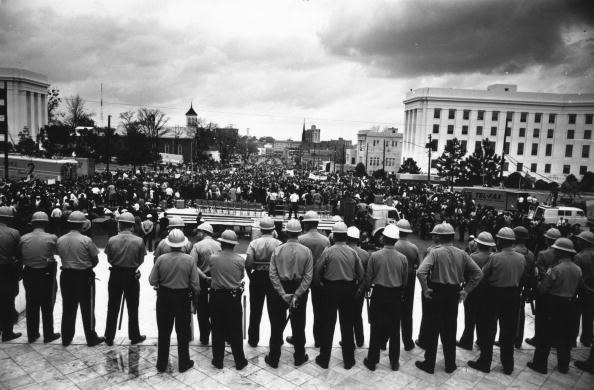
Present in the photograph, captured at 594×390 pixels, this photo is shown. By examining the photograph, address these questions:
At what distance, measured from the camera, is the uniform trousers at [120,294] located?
581 centimetres

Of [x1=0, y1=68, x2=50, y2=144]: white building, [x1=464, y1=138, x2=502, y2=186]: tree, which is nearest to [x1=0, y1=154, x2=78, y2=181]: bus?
[x1=464, y1=138, x2=502, y2=186]: tree

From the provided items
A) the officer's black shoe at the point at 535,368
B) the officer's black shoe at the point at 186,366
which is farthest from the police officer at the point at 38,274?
the officer's black shoe at the point at 535,368

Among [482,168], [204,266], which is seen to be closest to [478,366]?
[204,266]

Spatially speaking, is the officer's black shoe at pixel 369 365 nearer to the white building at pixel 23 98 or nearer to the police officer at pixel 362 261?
the police officer at pixel 362 261

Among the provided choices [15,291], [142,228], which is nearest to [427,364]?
[15,291]

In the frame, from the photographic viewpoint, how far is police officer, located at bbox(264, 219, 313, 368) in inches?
212

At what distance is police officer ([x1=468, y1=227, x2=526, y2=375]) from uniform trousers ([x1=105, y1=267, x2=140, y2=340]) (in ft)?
A: 16.8

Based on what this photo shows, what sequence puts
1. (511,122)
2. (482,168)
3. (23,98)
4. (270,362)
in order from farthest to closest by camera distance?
(23,98), (511,122), (482,168), (270,362)

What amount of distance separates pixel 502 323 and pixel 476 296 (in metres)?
Result: 0.56

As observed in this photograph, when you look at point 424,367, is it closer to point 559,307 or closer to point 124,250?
point 559,307

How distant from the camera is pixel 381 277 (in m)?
5.39

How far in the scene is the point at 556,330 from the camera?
5.62 meters

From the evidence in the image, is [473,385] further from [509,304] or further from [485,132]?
[485,132]

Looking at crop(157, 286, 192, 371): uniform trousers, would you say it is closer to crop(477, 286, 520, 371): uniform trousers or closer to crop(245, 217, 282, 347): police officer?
crop(245, 217, 282, 347): police officer
